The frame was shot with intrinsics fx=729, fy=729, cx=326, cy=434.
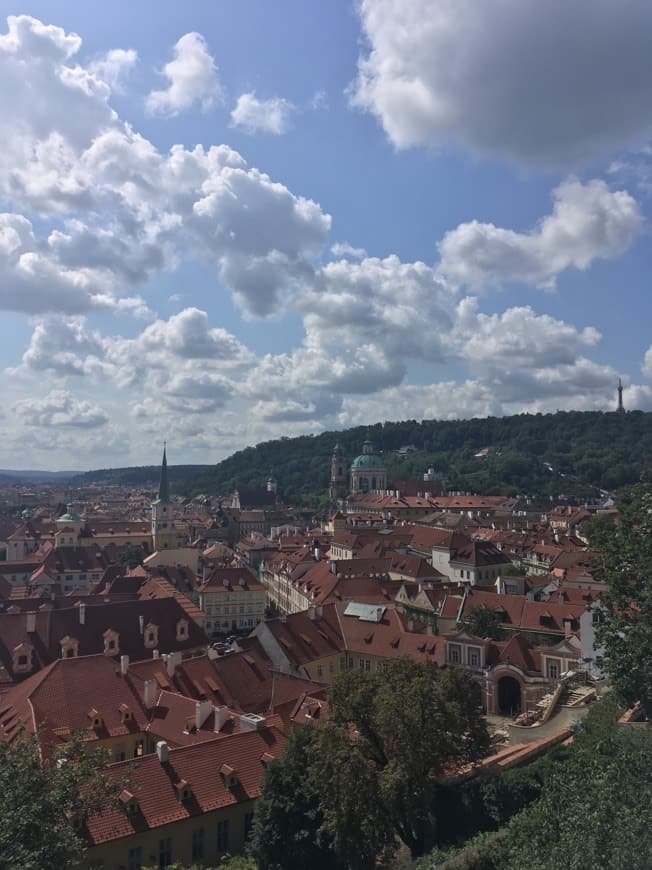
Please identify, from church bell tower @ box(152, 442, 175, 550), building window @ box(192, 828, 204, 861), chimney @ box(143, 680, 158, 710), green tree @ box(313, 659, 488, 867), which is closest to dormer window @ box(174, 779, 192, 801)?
building window @ box(192, 828, 204, 861)

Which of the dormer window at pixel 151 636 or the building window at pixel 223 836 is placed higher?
the dormer window at pixel 151 636

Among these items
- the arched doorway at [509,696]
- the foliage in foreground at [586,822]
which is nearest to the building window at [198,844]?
the foliage in foreground at [586,822]

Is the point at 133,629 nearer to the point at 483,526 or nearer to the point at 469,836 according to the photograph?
the point at 469,836

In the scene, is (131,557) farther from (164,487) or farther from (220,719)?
(220,719)

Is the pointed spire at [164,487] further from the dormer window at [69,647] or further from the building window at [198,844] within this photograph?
the building window at [198,844]

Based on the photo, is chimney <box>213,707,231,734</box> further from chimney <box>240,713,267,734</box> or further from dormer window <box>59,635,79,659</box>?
dormer window <box>59,635,79,659</box>

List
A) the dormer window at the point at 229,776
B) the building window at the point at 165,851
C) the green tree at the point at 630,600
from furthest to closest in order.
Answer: the dormer window at the point at 229,776, the green tree at the point at 630,600, the building window at the point at 165,851

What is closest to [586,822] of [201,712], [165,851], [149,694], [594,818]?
[594,818]
